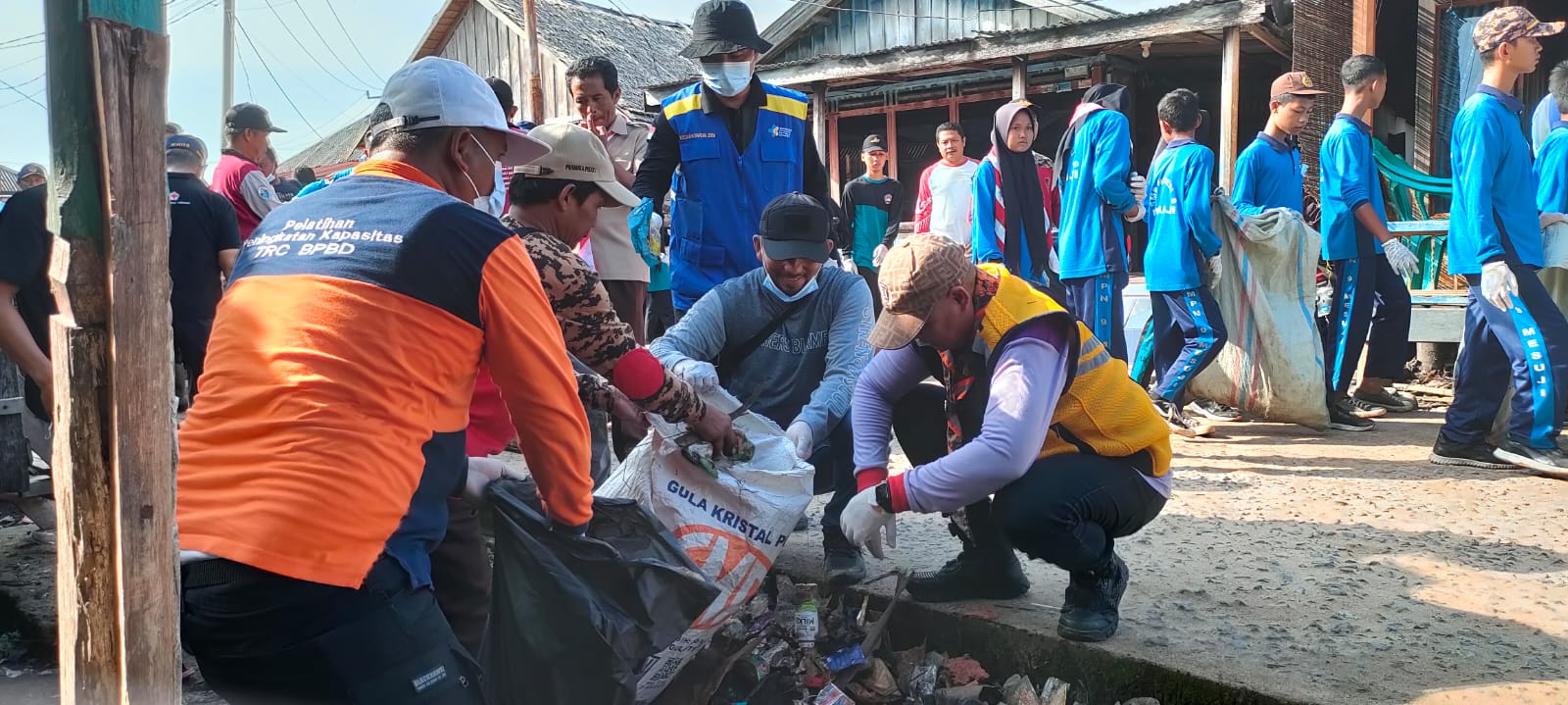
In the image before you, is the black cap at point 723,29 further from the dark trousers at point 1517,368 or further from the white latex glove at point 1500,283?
the dark trousers at point 1517,368

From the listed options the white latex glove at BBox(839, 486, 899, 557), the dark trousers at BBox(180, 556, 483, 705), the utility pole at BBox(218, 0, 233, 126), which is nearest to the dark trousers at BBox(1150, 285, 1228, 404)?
the white latex glove at BBox(839, 486, 899, 557)

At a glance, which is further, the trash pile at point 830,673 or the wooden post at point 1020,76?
the wooden post at point 1020,76

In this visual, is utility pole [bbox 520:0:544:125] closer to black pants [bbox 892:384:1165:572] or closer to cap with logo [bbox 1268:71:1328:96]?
cap with logo [bbox 1268:71:1328:96]

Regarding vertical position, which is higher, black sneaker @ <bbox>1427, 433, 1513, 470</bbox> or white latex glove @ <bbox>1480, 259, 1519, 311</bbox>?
white latex glove @ <bbox>1480, 259, 1519, 311</bbox>

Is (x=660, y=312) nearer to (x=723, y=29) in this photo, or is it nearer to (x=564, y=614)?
(x=723, y=29)

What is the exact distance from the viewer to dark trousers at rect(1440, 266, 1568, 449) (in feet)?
15.0

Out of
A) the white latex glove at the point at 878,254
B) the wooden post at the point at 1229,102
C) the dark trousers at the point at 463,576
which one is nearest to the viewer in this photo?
the dark trousers at the point at 463,576

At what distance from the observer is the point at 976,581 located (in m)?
3.32

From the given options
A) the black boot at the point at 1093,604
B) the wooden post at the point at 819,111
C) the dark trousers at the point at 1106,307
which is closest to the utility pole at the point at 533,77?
the wooden post at the point at 819,111

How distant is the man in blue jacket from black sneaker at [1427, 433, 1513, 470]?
320cm

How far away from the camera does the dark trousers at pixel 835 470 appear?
3658 mm

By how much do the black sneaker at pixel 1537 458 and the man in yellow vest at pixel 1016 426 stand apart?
2715mm

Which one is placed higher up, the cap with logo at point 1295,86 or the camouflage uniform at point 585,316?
the cap with logo at point 1295,86

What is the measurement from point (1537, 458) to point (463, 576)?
15.1 ft
